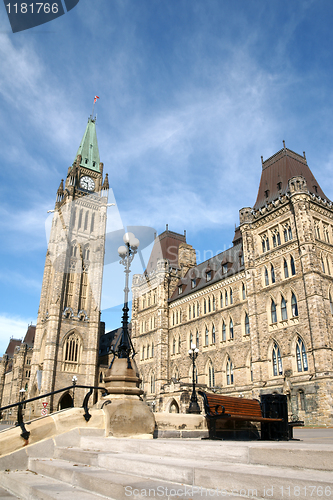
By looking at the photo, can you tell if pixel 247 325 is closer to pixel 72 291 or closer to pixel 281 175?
pixel 281 175

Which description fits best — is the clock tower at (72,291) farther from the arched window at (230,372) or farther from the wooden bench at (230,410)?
the wooden bench at (230,410)

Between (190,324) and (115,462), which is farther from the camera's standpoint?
(190,324)

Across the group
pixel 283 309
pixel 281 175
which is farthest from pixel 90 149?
pixel 283 309

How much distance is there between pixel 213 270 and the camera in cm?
3797

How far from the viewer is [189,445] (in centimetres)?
523

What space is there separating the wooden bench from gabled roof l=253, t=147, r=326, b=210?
22861 mm

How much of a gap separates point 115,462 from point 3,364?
87730 millimetres

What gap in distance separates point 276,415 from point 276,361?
18.9 m

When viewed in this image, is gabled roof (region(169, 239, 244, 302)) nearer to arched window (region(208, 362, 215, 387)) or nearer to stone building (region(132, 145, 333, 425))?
stone building (region(132, 145, 333, 425))

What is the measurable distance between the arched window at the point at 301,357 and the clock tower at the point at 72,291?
118 feet

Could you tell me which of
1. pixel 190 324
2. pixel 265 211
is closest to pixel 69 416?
pixel 265 211

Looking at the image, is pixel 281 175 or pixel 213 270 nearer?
pixel 281 175

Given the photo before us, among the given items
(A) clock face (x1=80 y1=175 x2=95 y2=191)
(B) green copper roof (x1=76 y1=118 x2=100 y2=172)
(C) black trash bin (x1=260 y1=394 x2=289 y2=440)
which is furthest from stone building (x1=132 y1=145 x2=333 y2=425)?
(B) green copper roof (x1=76 y1=118 x2=100 y2=172)

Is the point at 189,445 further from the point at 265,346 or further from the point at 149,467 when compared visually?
the point at 265,346
